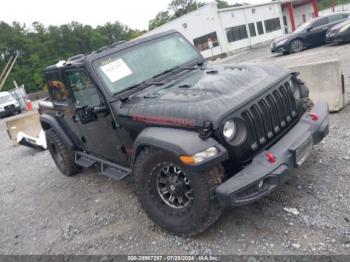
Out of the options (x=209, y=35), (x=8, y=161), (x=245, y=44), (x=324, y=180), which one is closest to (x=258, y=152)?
(x=324, y=180)

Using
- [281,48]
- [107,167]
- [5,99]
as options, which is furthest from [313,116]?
[5,99]

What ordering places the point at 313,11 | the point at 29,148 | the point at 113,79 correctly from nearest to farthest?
1. the point at 113,79
2. the point at 29,148
3. the point at 313,11

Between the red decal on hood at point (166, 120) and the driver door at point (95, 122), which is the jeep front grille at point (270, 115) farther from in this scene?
the driver door at point (95, 122)

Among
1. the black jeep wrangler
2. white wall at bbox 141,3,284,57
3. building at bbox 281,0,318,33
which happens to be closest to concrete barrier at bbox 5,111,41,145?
the black jeep wrangler

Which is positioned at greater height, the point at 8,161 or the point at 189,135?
the point at 189,135

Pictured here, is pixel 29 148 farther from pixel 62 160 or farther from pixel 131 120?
pixel 131 120

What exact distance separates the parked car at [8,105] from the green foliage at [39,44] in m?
32.3

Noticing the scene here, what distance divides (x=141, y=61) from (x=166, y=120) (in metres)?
1.21

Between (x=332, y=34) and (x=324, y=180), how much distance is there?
12.6m

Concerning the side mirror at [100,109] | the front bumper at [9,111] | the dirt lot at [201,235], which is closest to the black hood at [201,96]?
the side mirror at [100,109]

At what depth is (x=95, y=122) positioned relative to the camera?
4.16 m

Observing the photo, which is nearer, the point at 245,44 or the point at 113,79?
the point at 113,79

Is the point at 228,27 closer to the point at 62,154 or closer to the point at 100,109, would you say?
the point at 62,154

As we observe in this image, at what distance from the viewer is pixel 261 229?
3.17m
